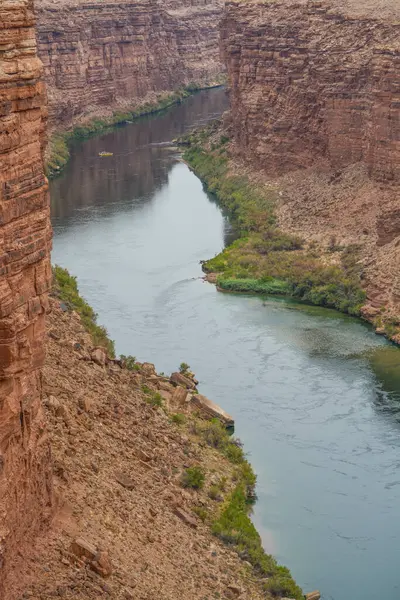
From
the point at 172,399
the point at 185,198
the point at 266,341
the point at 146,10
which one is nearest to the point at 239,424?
the point at 172,399

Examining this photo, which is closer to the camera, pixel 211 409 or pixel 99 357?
pixel 99 357

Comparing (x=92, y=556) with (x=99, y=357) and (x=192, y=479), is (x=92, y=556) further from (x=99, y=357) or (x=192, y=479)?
(x=99, y=357)

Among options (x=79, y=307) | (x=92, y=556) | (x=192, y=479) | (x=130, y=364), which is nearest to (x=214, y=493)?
(x=192, y=479)

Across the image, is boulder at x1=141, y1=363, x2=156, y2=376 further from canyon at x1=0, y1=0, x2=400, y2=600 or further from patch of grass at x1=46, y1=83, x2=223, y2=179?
patch of grass at x1=46, y1=83, x2=223, y2=179

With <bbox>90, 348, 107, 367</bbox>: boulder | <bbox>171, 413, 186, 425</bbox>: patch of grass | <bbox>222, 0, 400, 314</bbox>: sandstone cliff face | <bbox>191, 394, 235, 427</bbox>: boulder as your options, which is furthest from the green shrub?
<bbox>222, 0, 400, 314</bbox>: sandstone cliff face

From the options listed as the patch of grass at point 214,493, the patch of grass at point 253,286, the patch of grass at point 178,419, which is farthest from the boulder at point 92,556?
the patch of grass at point 253,286

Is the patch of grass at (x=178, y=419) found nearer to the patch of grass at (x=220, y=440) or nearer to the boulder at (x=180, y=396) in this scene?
the patch of grass at (x=220, y=440)

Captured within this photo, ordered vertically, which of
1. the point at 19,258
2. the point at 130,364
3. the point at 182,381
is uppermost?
the point at 19,258
